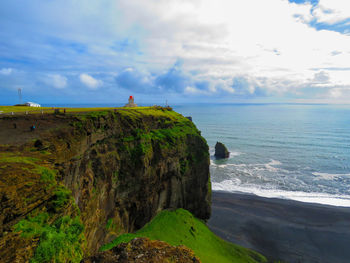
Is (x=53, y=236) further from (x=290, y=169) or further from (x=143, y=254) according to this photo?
(x=290, y=169)

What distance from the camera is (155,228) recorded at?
25219 millimetres

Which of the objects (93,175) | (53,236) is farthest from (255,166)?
(53,236)

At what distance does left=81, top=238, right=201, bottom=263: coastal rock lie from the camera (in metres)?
6.69

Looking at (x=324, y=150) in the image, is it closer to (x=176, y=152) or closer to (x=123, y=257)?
(x=176, y=152)

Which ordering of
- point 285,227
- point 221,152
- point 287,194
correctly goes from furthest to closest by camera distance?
point 221,152 < point 287,194 < point 285,227

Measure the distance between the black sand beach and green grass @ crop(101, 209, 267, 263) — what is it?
206 inches

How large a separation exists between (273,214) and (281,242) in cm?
858

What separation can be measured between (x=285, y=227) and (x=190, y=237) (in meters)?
21.7

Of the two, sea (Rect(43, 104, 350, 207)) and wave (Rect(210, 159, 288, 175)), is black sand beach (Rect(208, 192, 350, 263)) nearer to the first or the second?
sea (Rect(43, 104, 350, 207))

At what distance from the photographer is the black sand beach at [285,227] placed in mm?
30125

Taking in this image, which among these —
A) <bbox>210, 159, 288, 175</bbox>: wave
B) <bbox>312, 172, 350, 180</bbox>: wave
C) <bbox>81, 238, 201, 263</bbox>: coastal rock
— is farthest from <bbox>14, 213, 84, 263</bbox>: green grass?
<bbox>312, 172, 350, 180</bbox>: wave

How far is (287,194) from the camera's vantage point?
159 ft

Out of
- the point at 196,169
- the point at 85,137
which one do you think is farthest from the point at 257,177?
the point at 85,137

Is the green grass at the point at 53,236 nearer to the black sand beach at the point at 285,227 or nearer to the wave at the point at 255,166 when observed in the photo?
the black sand beach at the point at 285,227
